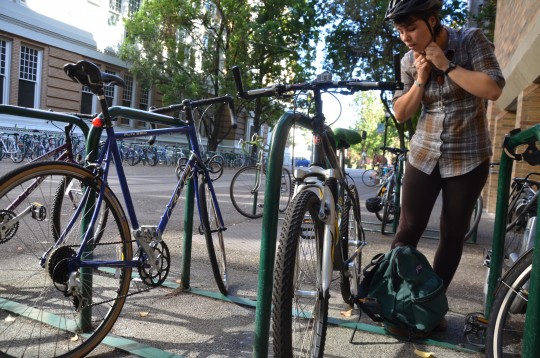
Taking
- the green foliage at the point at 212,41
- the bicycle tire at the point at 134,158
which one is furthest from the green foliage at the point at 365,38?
the bicycle tire at the point at 134,158

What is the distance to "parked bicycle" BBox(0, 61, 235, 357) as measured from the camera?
2.19 metres

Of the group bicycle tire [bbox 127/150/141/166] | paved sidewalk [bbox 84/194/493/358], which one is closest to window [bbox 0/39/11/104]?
bicycle tire [bbox 127/150/141/166]

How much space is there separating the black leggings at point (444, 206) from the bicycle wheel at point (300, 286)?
38.7 inches

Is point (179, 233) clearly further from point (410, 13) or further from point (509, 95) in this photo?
point (509, 95)

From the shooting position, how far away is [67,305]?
282 centimetres

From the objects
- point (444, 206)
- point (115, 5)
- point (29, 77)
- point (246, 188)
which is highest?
point (115, 5)

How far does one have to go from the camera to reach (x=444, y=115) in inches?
106

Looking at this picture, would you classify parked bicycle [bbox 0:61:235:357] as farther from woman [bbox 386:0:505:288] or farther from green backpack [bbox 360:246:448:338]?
woman [bbox 386:0:505:288]

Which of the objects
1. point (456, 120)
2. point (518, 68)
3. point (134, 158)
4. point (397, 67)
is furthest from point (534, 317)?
point (134, 158)

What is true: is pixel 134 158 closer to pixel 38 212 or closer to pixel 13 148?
pixel 13 148

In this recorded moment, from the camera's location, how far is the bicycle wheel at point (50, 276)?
217 cm

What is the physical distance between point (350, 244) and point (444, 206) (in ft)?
2.04

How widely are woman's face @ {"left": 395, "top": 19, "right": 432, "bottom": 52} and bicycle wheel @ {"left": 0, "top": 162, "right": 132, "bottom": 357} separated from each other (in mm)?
1723

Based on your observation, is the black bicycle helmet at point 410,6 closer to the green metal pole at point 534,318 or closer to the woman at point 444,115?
the woman at point 444,115
